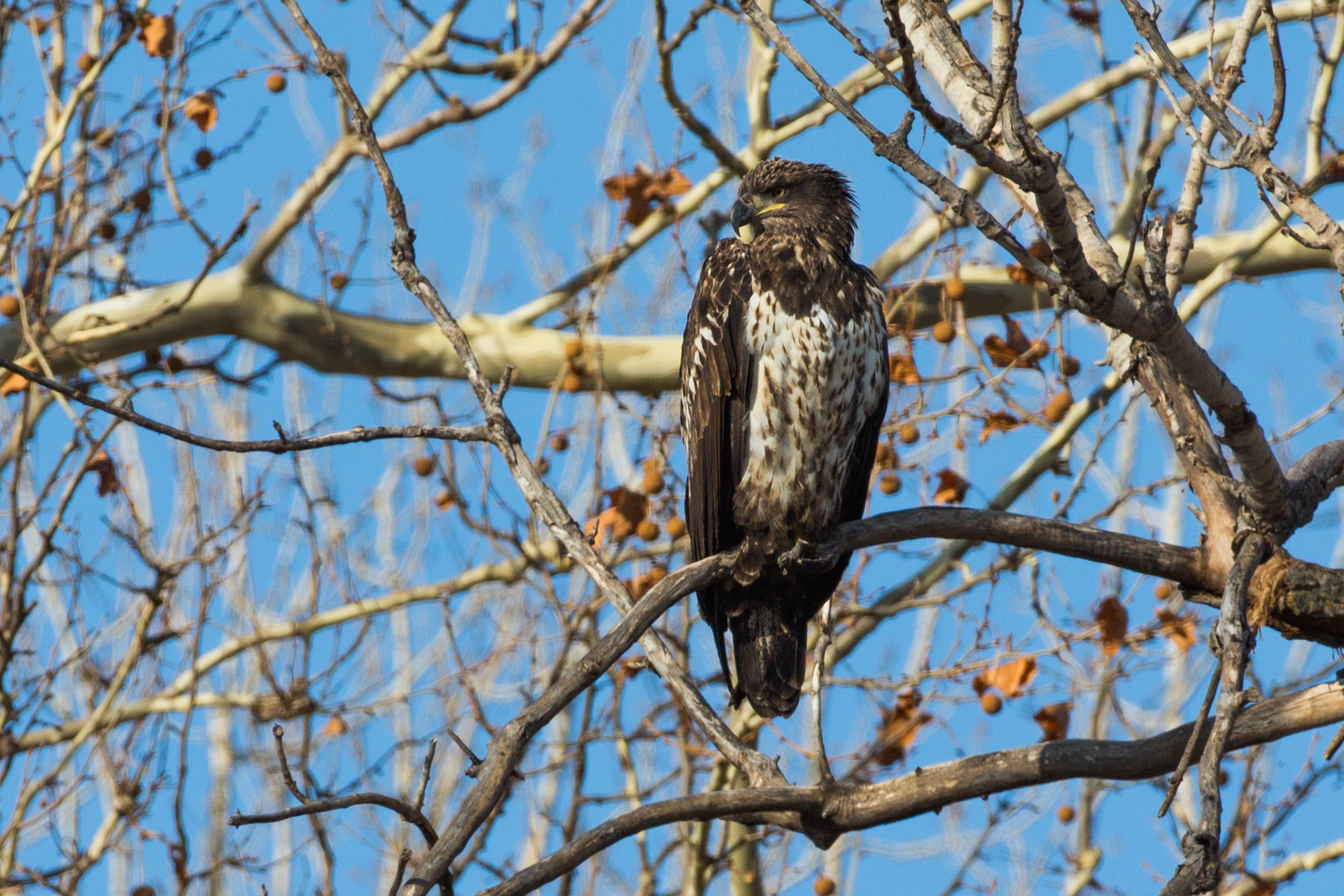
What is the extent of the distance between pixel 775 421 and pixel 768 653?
0.70 metres

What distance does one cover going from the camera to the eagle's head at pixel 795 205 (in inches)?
167

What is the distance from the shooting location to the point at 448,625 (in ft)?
16.0

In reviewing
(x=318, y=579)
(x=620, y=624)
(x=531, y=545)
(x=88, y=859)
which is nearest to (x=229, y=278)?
(x=318, y=579)

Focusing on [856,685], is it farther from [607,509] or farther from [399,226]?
[399,226]

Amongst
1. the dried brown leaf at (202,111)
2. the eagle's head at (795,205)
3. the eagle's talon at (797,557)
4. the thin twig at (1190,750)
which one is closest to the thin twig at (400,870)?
the thin twig at (1190,750)

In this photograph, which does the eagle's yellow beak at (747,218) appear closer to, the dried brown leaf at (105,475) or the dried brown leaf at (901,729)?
the dried brown leaf at (901,729)

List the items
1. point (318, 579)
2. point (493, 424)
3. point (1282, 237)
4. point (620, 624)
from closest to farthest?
point (620, 624) → point (493, 424) → point (318, 579) → point (1282, 237)

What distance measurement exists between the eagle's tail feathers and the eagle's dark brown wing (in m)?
0.05

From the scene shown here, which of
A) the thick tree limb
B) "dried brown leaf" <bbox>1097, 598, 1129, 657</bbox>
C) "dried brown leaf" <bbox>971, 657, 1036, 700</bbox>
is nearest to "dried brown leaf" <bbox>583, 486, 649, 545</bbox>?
"dried brown leaf" <bbox>971, 657, 1036, 700</bbox>

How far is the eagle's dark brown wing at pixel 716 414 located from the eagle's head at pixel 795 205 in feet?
0.78

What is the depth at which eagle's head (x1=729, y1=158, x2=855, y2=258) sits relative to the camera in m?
4.25

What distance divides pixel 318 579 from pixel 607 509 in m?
1.28

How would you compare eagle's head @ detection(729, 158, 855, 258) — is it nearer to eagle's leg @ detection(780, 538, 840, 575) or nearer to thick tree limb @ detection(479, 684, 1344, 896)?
eagle's leg @ detection(780, 538, 840, 575)

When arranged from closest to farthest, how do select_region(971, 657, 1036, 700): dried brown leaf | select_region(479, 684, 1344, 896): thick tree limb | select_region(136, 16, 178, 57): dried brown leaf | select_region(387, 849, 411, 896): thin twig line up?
select_region(387, 849, 411, 896): thin twig → select_region(479, 684, 1344, 896): thick tree limb → select_region(971, 657, 1036, 700): dried brown leaf → select_region(136, 16, 178, 57): dried brown leaf
